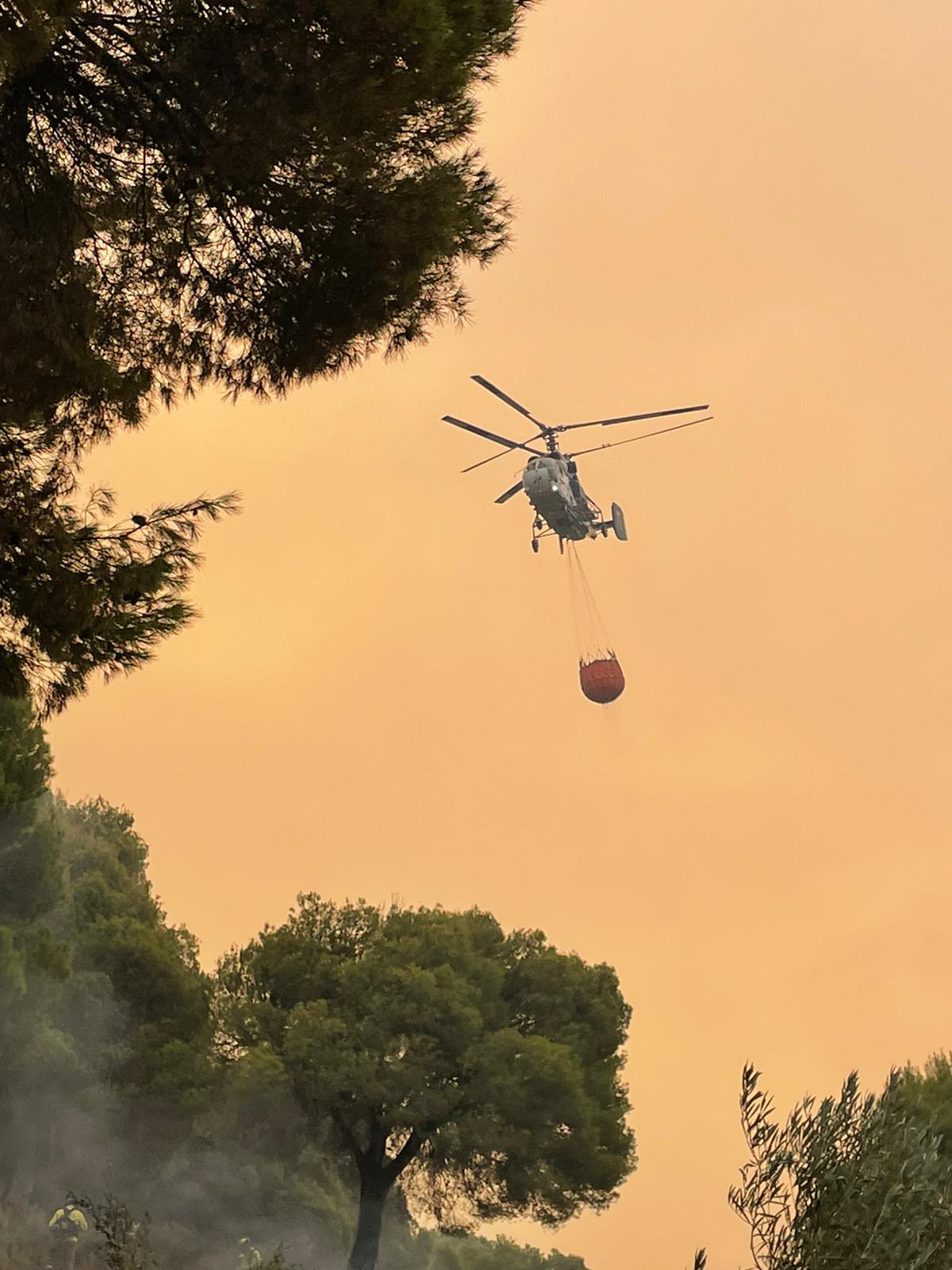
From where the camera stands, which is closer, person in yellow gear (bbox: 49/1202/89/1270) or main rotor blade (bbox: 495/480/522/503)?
person in yellow gear (bbox: 49/1202/89/1270)

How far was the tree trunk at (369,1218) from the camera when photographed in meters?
33.8

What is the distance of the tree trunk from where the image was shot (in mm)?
33750

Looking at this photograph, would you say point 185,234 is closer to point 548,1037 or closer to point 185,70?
point 185,70

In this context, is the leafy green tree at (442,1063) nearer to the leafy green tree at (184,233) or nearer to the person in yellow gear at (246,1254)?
the person in yellow gear at (246,1254)

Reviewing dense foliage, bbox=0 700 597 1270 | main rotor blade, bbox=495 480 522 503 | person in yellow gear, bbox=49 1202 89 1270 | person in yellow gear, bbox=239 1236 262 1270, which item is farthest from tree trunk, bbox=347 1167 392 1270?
main rotor blade, bbox=495 480 522 503

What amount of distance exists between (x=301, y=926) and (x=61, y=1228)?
898 cm

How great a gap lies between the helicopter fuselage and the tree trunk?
19.9 m

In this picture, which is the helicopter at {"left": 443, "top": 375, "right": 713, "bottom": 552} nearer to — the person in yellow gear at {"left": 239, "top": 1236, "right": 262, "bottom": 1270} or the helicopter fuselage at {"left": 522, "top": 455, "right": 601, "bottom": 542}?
the helicopter fuselage at {"left": 522, "top": 455, "right": 601, "bottom": 542}

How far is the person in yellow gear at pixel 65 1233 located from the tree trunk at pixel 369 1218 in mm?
6153

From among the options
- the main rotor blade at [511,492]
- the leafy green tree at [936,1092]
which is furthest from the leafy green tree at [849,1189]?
the main rotor blade at [511,492]

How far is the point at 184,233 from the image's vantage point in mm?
13422

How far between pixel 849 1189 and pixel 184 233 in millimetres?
9883

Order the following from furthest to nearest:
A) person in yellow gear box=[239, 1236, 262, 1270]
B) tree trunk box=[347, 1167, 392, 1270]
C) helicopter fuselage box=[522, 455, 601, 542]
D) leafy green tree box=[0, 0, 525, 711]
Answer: helicopter fuselage box=[522, 455, 601, 542] → tree trunk box=[347, 1167, 392, 1270] → person in yellow gear box=[239, 1236, 262, 1270] → leafy green tree box=[0, 0, 525, 711]

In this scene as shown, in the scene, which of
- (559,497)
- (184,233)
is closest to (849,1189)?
(184,233)
